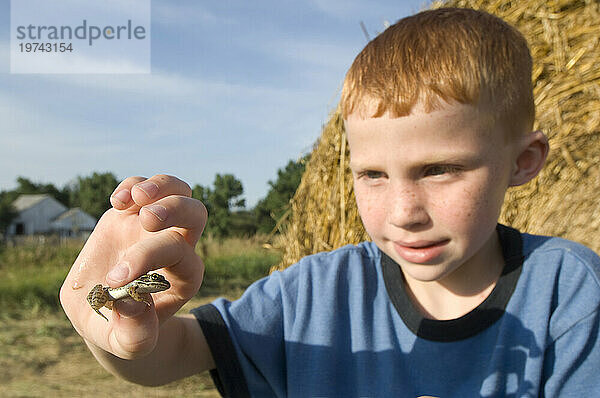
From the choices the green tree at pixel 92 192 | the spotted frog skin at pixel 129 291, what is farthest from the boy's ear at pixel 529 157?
the green tree at pixel 92 192

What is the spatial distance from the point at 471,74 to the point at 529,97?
30cm

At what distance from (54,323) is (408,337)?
21.3ft

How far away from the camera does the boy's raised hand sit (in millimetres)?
905

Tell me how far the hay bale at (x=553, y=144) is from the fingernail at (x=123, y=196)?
81.4 inches

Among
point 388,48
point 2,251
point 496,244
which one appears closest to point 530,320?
point 496,244

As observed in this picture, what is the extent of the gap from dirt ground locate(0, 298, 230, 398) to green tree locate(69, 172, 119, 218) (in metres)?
13.8

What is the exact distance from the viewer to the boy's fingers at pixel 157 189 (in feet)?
3.11

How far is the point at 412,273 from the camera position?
4.36 ft

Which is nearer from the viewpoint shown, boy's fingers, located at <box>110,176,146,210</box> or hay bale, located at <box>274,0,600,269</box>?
boy's fingers, located at <box>110,176,146,210</box>

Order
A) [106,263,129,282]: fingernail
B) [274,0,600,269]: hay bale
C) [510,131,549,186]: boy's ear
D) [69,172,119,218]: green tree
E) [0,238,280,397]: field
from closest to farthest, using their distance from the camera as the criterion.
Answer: [106,263,129,282]: fingernail
[510,131,549,186]: boy's ear
[274,0,600,269]: hay bale
[0,238,280,397]: field
[69,172,119,218]: green tree

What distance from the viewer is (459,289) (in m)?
1.50

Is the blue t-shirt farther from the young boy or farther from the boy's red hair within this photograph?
the boy's red hair

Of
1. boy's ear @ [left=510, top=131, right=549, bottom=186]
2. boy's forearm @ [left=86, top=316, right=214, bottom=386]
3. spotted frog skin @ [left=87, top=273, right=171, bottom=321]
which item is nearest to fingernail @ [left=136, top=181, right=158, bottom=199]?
spotted frog skin @ [left=87, top=273, right=171, bottom=321]

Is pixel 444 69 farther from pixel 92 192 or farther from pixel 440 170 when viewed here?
pixel 92 192
